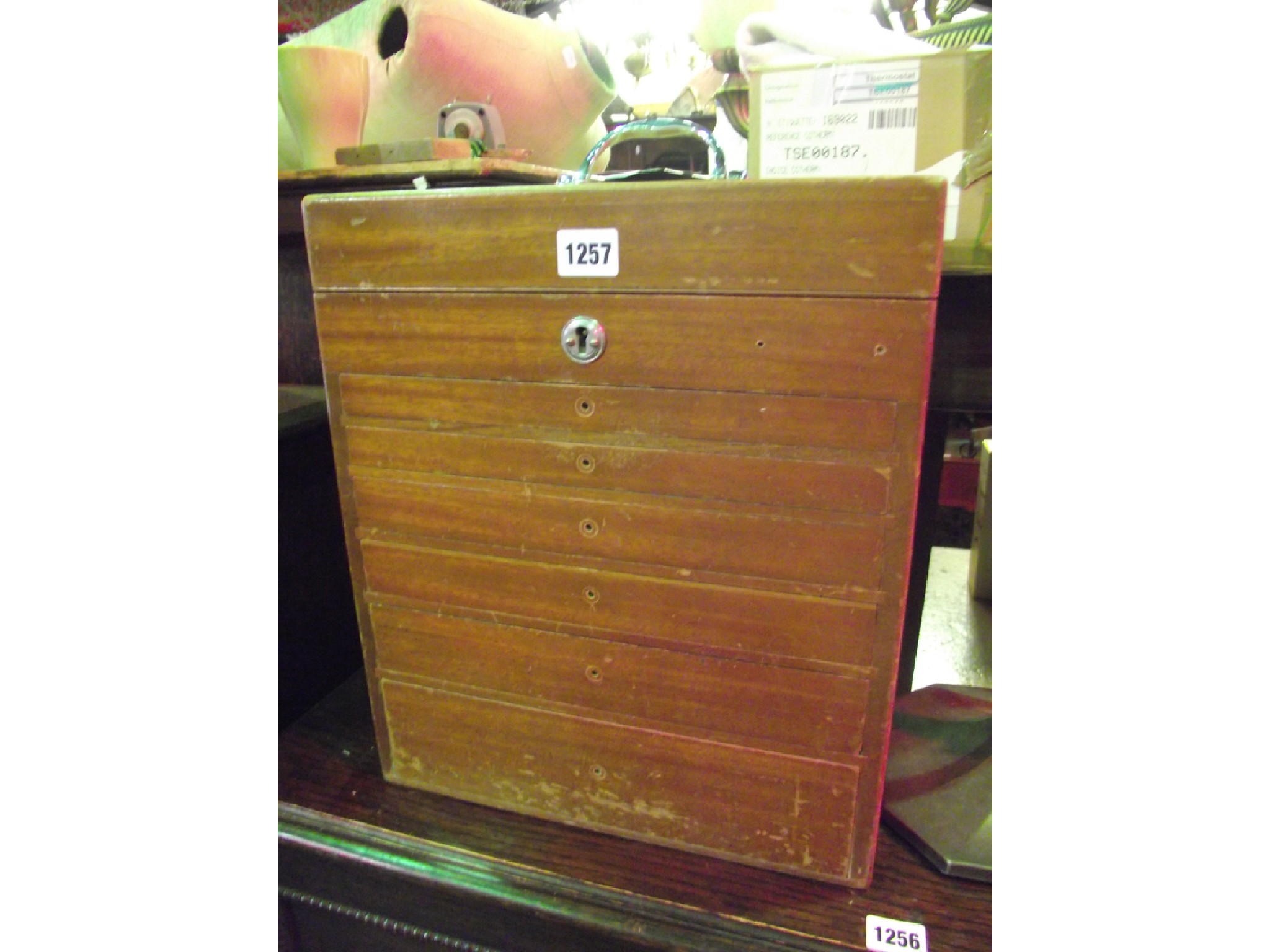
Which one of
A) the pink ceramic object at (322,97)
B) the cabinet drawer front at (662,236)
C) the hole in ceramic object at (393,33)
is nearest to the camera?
the cabinet drawer front at (662,236)

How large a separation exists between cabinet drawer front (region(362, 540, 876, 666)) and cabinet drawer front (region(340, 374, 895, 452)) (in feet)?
0.47

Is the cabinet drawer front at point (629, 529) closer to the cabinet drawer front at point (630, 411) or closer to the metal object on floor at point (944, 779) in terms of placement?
the cabinet drawer front at point (630, 411)

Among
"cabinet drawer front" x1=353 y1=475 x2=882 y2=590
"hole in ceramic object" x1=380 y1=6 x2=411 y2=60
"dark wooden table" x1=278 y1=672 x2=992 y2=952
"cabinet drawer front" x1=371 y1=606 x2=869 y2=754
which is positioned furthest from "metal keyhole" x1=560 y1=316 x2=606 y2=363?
"hole in ceramic object" x1=380 y1=6 x2=411 y2=60

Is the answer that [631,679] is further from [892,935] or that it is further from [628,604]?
[892,935]

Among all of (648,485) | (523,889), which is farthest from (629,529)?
(523,889)

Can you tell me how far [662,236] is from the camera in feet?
2.11

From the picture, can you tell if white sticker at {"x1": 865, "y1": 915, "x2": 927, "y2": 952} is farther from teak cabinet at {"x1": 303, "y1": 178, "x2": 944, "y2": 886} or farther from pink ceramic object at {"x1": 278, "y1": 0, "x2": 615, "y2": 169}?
pink ceramic object at {"x1": 278, "y1": 0, "x2": 615, "y2": 169}

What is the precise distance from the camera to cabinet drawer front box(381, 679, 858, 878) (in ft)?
2.44

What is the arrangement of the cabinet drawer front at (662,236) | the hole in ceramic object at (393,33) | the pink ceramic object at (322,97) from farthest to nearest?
the hole in ceramic object at (393,33)
the pink ceramic object at (322,97)
the cabinet drawer front at (662,236)

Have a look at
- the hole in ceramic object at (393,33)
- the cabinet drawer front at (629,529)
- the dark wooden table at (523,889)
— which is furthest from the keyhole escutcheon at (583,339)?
the hole in ceramic object at (393,33)

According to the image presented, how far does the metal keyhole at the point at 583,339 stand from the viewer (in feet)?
2.24

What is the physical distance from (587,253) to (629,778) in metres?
0.52

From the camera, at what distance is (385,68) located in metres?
1.10

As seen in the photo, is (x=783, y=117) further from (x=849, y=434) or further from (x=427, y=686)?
(x=427, y=686)
